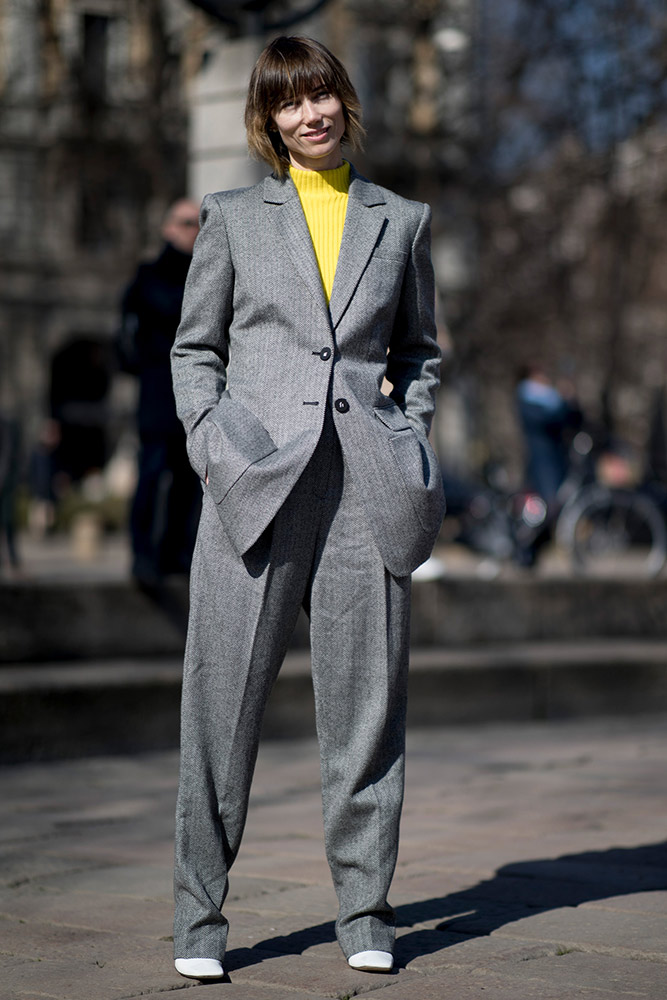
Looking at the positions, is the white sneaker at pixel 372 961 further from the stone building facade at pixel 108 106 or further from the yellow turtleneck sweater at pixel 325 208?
the stone building facade at pixel 108 106

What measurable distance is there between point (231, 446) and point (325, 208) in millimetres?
592

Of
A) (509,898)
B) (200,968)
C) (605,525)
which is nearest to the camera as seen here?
(200,968)

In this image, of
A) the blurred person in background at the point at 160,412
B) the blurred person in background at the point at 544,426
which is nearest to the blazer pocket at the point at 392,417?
the blurred person in background at the point at 160,412

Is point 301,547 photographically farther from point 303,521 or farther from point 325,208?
point 325,208

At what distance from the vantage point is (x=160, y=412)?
295 inches

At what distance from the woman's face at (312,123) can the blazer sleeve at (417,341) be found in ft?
0.89

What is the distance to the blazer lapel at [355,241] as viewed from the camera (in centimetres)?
338

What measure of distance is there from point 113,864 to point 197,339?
1.76m

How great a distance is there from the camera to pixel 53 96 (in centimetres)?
1831

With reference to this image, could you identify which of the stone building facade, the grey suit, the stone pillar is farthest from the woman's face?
the stone building facade

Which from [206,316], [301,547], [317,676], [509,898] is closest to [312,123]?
[206,316]

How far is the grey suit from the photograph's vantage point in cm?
332

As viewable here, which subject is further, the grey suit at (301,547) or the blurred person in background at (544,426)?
the blurred person in background at (544,426)

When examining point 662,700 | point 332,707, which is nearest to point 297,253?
point 332,707
